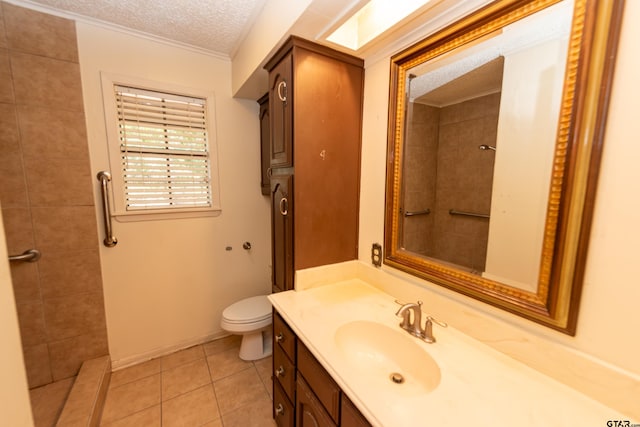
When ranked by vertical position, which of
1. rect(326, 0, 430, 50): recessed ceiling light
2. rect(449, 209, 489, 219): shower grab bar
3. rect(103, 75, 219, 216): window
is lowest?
rect(449, 209, 489, 219): shower grab bar

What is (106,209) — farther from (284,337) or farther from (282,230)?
(284,337)

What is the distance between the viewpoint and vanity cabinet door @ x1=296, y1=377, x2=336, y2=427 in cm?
89

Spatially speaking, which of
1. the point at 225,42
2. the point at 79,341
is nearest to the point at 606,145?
the point at 225,42

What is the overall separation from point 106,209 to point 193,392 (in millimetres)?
1365

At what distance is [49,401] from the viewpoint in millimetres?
1515

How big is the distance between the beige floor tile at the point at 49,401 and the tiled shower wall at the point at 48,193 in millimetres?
53

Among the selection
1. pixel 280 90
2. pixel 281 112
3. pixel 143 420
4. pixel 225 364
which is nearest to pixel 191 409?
pixel 143 420

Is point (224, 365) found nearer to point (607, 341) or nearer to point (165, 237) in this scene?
point (165, 237)

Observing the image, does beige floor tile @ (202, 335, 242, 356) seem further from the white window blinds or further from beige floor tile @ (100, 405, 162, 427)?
Answer: the white window blinds

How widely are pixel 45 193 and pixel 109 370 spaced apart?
50.9 inches

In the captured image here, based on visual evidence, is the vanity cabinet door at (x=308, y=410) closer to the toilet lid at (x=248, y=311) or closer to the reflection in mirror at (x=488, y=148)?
the reflection in mirror at (x=488, y=148)

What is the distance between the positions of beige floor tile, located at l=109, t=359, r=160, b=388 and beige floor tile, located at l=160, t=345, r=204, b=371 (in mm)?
53

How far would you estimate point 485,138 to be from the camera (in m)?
0.93

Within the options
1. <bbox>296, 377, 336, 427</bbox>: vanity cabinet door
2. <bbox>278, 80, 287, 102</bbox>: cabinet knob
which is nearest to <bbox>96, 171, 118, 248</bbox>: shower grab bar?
<bbox>278, 80, 287, 102</bbox>: cabinet knob
